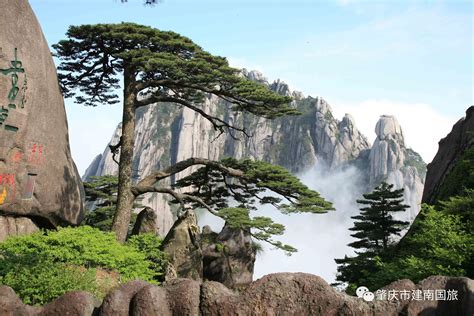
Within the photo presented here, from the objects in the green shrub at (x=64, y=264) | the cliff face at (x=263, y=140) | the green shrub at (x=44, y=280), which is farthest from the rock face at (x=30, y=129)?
the cliff face at (x=263, y=140)

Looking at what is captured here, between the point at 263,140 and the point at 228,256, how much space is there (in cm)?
9058

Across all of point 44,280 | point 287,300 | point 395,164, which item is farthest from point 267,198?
point 395,164

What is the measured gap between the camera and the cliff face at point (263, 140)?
326 ft

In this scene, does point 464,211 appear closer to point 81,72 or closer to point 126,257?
point 126,257

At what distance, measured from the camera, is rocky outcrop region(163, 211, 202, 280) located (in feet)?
44.7

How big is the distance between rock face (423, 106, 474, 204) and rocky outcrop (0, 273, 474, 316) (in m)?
11.6

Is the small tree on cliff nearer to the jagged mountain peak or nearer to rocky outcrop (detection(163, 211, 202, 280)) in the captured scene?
rocky outcrop (detection(163, 211, 202, 280))

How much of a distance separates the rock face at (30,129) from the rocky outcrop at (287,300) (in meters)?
6.45

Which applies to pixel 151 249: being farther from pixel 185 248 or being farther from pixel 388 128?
pixel 388 128

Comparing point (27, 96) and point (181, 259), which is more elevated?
point (27, 96)

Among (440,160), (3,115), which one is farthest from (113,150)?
(440,160)

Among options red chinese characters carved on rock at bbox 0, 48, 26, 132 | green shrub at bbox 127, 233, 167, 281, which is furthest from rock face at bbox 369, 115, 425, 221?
red chinese characters carved on rock at bbox 0, 48, 26, 132

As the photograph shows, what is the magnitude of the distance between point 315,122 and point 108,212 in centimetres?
8700

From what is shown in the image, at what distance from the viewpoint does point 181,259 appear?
1370cm
